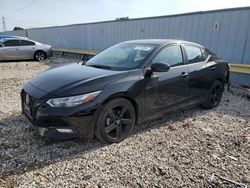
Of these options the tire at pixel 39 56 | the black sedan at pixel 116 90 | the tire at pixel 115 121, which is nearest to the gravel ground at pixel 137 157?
the tire at pixel 115 121

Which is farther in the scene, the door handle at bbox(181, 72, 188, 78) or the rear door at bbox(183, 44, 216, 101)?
the rear door at bbox(183, 44, 216, 101)

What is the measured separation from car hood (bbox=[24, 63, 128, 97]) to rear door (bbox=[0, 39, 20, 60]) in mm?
10384

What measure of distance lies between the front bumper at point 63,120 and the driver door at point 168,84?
1065 millimetres

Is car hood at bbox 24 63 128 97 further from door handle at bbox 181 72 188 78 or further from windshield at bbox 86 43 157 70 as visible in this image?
door handle at bbox 181 72 188 78

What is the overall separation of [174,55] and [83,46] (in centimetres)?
1353

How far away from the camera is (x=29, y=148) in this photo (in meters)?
3.23

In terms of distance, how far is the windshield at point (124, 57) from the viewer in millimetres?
3715

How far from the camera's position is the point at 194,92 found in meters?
4.57

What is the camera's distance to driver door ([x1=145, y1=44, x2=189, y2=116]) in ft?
12.1

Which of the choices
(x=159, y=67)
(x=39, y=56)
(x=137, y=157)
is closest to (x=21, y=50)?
(x=39, y=56)

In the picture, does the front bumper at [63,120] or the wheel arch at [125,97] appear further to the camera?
the wheel arch at [125,97]

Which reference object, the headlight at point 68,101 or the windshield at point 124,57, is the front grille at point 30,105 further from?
the windshield at point 124,57

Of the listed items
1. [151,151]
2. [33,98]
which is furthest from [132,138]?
[33,98]

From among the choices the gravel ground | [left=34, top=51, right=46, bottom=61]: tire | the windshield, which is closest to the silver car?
[left=34, top=51, right=46, bottom=61]: tire
